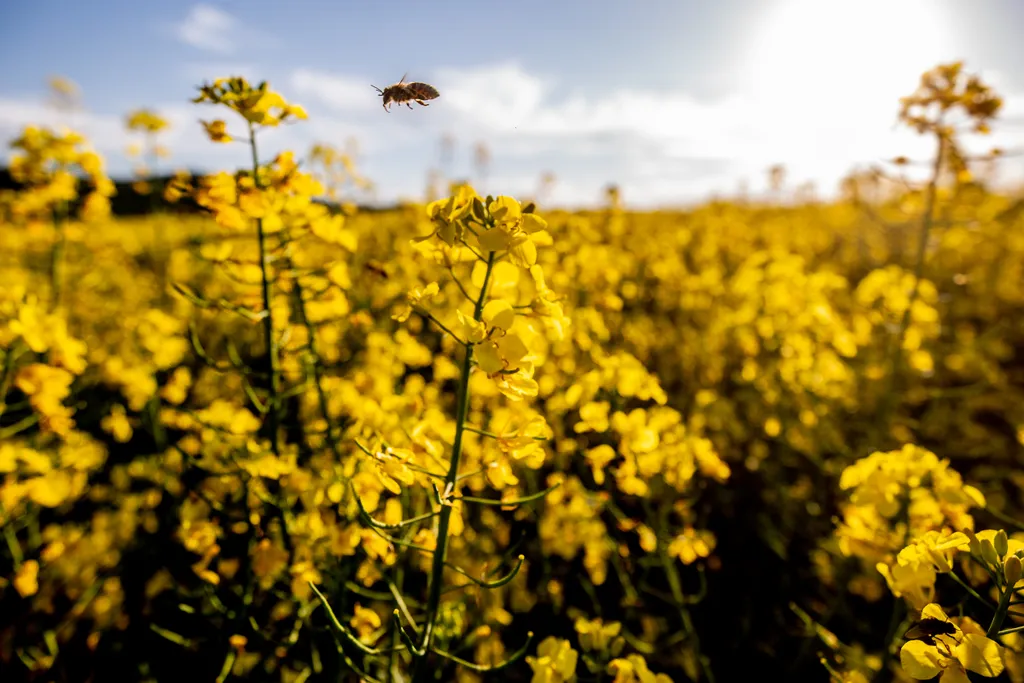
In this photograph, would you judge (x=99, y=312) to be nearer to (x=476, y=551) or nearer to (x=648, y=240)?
(x=476, y=551)

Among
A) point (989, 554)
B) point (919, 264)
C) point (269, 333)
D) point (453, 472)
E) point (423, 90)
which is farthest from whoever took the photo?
point (919, 264)

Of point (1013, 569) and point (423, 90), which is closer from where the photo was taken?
point (1013, 569)

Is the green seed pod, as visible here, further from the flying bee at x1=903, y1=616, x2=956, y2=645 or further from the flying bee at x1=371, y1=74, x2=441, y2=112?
the flying bee at x1=903, y1=616, x2=956, y2=645

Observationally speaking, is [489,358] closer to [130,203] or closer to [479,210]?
[479,210]

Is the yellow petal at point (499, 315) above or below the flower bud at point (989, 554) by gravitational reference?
above

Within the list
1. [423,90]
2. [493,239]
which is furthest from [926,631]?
[423,90]

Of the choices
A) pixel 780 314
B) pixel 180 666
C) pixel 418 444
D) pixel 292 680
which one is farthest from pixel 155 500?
pixel 780 314

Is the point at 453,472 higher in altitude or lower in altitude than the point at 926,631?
higher

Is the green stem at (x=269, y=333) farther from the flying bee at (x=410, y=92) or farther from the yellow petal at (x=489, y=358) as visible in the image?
the yellow petal at (x=489, y=358)

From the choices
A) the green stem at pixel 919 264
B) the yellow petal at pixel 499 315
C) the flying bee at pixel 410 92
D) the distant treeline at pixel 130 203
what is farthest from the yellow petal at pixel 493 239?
the distant treeline at pixel 130 203

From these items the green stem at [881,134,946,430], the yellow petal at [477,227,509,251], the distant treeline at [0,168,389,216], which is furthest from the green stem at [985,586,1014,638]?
the distant treeline at [0,168,389,216]
